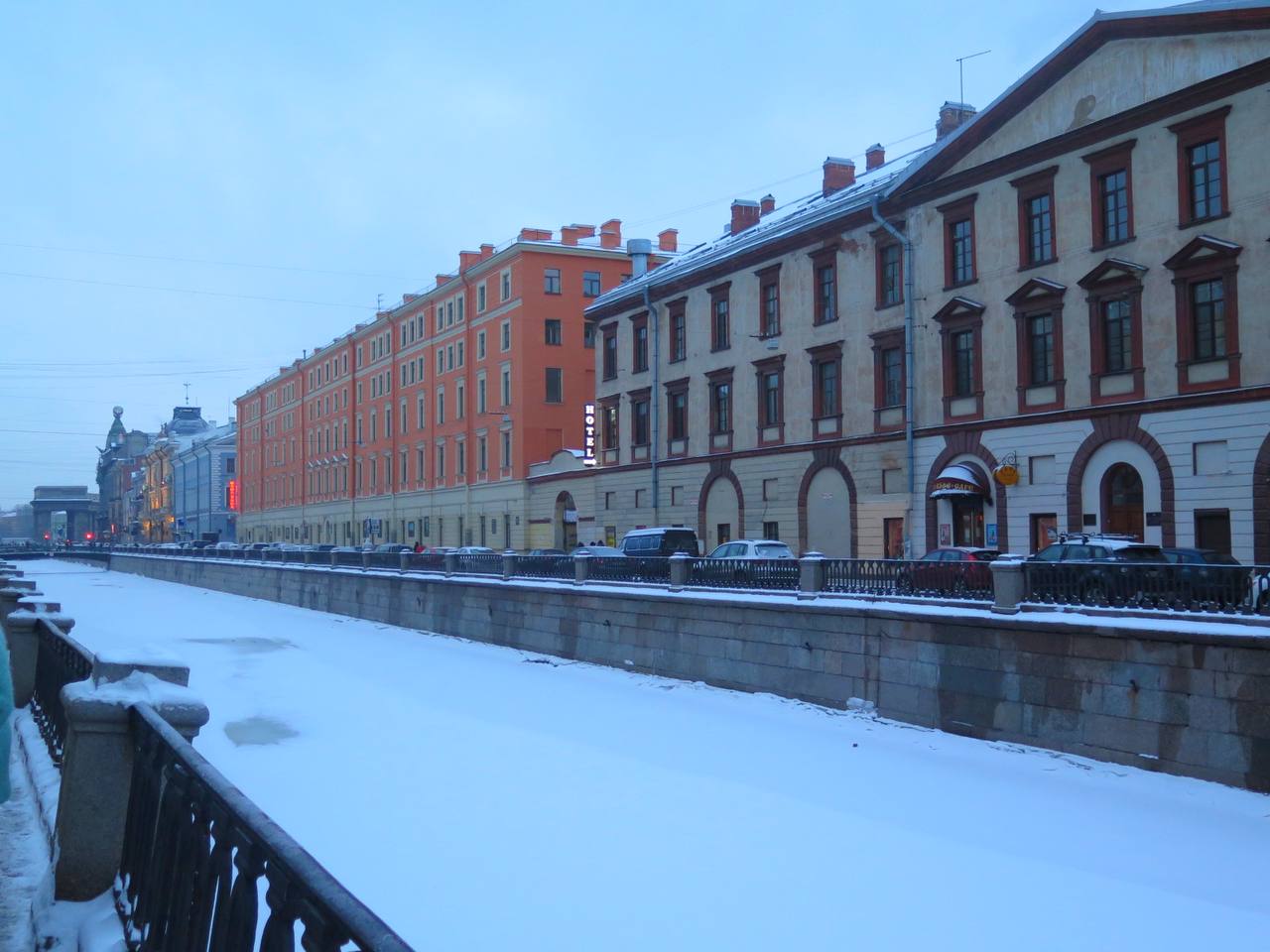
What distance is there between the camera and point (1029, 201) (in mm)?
28656

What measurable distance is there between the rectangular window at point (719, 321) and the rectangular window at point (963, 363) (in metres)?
10.2

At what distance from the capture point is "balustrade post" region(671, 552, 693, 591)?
23750 millimetres

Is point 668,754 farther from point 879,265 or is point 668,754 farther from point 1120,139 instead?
point 879,265

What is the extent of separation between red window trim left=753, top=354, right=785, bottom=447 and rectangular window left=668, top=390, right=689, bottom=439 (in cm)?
436

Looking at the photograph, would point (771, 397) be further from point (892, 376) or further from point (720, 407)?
point (892, 376)

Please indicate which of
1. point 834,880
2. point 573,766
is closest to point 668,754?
point 573,766

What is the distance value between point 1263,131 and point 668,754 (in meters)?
17.7

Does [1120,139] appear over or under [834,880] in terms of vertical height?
over

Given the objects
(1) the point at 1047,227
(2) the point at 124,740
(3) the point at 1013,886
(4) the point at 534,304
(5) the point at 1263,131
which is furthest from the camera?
(4) the point at 534,304

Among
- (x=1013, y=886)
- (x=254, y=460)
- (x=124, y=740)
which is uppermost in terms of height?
(x=254, y=460)

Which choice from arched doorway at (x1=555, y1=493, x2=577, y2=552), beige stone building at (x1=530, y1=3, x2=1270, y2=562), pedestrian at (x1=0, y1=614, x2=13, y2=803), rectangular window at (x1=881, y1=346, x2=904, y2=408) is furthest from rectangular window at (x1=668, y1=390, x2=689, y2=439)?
pedestrian at (x1=0, y1=614, x2=13, y2=803)

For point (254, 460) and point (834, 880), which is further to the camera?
point (254, 460)

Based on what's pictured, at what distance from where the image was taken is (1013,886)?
10477 millimetres

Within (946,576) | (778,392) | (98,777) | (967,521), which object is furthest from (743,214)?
(98,777)
